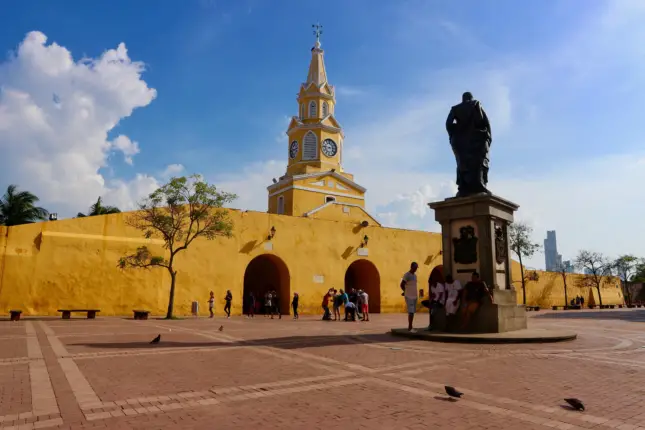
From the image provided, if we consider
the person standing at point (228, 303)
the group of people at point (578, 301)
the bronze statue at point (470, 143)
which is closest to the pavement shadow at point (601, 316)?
the bronze statue at point (470, 143)

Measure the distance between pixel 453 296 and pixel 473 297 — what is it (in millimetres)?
518

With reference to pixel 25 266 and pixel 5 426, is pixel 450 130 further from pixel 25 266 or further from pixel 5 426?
pixel 25 266

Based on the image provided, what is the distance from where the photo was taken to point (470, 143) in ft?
Answer: 40.4

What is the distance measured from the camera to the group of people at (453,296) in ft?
35.1

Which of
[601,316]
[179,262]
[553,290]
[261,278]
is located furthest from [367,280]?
[553,290]

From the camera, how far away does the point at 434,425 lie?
13.4 ft

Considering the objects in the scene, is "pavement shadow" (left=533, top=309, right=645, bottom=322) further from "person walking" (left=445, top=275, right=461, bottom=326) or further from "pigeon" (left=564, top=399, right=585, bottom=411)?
"pigeon" (left=564, top=399, right=585, bottom=411)

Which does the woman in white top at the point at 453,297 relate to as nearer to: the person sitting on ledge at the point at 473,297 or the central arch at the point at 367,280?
the person sitting on ledge at the point at 473,297

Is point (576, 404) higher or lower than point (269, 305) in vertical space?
lower

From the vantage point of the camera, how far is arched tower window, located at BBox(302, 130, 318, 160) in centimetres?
3766

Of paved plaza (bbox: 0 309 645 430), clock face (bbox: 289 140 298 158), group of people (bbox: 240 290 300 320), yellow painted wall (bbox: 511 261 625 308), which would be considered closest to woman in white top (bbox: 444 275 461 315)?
paved plaza (bbox: 0 309 645 430)

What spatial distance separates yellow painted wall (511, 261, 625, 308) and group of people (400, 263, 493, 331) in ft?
82.7

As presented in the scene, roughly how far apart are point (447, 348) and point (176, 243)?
15990 millimetres

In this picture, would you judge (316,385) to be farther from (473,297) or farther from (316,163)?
(316,163)
